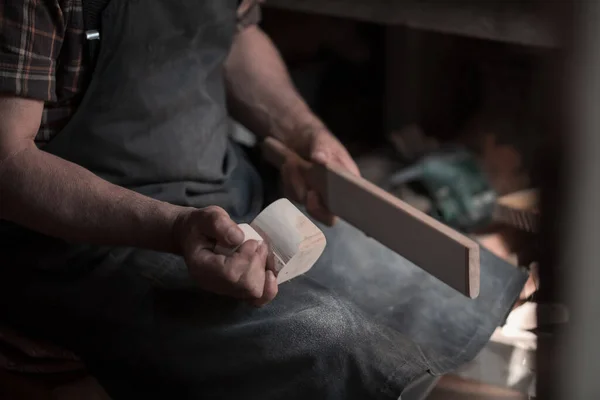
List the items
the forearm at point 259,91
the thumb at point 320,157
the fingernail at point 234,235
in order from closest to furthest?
the fingernail at point 234,235 < the thumb at point 320,157 < the forearm at point 259,91

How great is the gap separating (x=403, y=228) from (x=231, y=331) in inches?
5.9

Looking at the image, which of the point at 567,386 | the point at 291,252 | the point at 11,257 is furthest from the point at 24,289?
the point at 567,386

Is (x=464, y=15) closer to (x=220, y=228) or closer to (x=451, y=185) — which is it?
(x=451, y=185)

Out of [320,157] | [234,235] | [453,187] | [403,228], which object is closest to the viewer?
[234,235]

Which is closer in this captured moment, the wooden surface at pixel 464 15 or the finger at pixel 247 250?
the finger at pixel 247 250

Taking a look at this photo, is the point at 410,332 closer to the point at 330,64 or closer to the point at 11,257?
the point at 11,257

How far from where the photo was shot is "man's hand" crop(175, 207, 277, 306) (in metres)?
0.47

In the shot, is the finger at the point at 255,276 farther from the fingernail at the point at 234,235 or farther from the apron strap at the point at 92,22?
the apron strap at the point at 92,22

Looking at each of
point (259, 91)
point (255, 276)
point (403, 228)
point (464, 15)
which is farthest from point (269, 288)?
point (464, 15)

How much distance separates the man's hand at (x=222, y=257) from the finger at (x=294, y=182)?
0.20 meters

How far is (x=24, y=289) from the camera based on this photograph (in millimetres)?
625

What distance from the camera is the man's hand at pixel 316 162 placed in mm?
674

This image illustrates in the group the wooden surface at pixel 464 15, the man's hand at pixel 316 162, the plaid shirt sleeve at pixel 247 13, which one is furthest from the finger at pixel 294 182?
the wooden surface at pixel 464 15

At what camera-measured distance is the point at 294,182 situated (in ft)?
2.30
